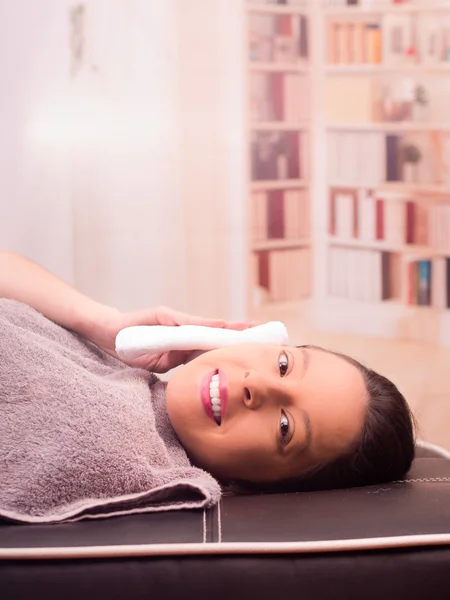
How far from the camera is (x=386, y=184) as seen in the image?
3.23m

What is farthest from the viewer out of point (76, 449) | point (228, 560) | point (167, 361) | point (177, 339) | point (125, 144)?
point (125, 144)

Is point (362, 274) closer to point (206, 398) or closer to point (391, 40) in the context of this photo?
point (391, 40)

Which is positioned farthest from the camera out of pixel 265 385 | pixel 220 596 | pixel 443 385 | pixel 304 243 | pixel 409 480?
pixel 304 243

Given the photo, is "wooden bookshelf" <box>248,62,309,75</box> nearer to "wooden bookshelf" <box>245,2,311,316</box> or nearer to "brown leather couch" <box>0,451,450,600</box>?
"wooden bookshelf" <box>245,2,311,316</box>

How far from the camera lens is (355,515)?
3.64 feet

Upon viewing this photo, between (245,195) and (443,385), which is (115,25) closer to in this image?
(245,195)

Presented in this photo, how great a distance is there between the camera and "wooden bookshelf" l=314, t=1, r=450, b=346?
10.1 feet

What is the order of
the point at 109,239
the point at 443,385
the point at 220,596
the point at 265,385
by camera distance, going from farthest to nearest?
the point at 109,239 < the point at 443,385 < the point at 265,385 < the point at 220,596

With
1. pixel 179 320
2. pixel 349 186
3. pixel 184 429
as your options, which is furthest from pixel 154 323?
pixel 349 186

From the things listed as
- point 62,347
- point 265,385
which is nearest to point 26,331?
point 62,347

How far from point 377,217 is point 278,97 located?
2.17 feet

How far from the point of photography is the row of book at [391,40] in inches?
118

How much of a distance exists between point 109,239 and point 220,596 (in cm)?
218

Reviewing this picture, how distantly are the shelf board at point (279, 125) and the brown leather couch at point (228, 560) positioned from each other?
2.30 metres
